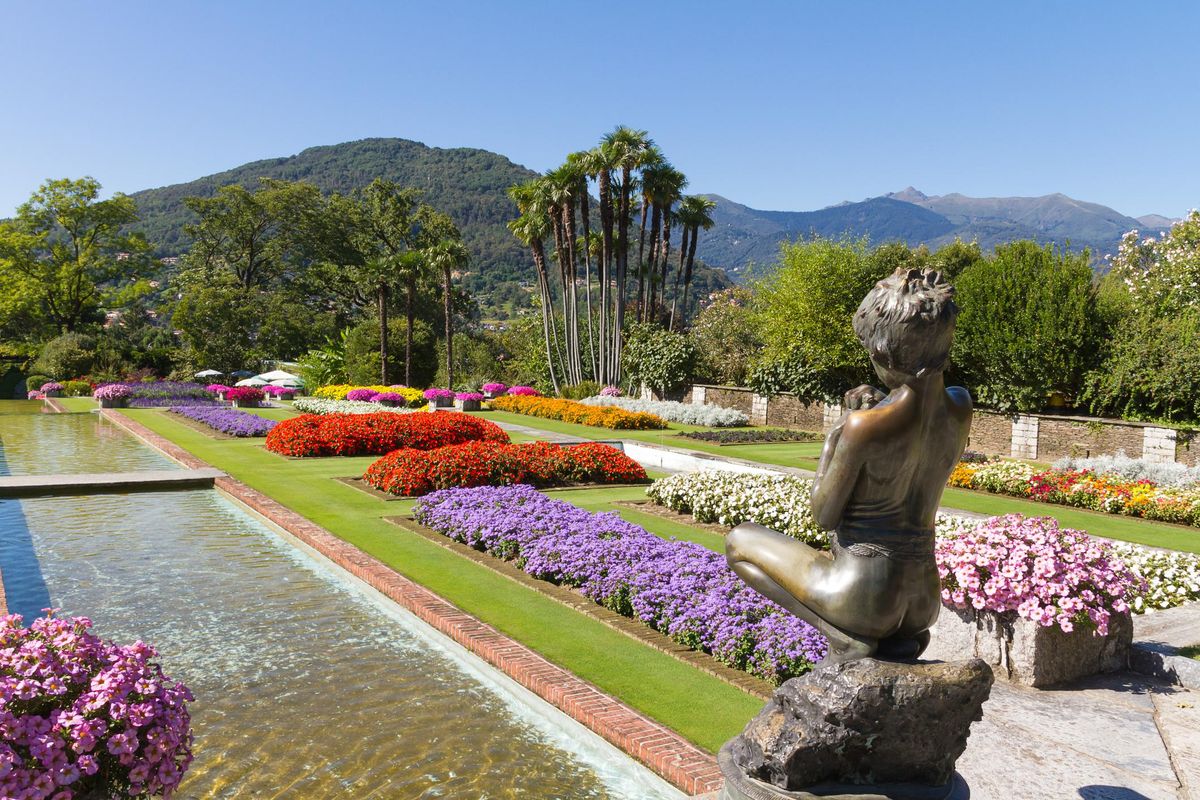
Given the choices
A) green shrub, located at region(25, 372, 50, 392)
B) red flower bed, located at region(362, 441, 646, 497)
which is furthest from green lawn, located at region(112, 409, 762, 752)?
green shrub, located at region(25, 372, 50, 392)

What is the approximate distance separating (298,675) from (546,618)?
7.23 ft

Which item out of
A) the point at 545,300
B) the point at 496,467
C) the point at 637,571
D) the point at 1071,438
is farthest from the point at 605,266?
the point at 637,571

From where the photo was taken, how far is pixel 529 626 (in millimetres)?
7574

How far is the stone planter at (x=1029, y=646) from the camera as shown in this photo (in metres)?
5.74

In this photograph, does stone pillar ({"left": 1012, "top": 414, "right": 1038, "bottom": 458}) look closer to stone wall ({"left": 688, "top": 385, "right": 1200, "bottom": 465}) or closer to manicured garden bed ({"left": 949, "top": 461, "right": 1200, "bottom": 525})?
stone wall ({"left": 688, "top": 385, "right": 1200, "bottom": 465})

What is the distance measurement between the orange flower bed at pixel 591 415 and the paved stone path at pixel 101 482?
581 inches

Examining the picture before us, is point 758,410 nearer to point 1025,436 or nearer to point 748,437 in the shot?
point 748,437

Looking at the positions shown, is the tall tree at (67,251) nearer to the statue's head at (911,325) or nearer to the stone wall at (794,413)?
the stone wall at (794,413)

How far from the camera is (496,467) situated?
48.5ft

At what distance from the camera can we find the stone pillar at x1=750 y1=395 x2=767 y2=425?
31891mm

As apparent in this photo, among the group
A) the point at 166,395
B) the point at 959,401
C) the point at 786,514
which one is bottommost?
the point at 166,395

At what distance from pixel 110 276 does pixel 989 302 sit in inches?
2166

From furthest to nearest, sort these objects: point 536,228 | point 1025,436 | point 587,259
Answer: point 536,228 → point 587,259 → point 1025,436

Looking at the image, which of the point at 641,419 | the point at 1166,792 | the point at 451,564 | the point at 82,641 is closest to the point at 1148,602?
the point at 1166,792
